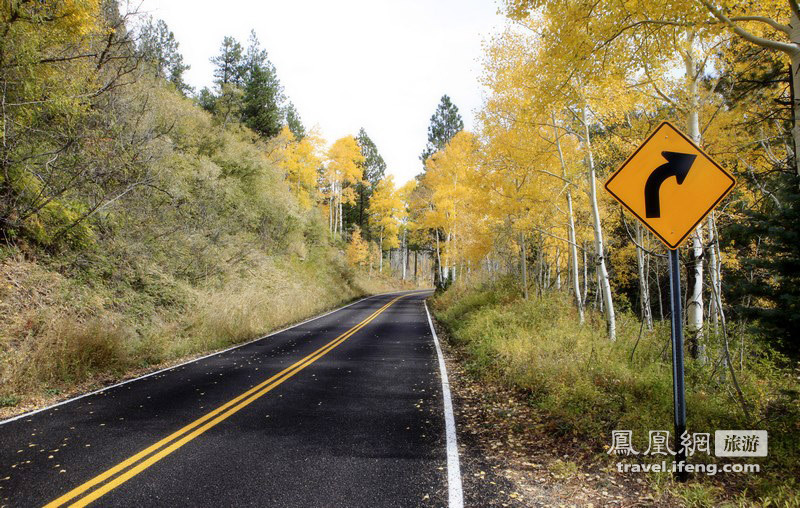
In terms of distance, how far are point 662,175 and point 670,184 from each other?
107 millimetres

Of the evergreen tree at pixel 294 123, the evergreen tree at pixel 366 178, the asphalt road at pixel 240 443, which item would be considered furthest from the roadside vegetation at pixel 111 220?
the evergreen tree at pixel 366 178

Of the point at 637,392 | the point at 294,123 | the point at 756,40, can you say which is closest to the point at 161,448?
Result: the point at 637,392

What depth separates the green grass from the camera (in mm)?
3770

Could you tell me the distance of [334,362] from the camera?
9.61 meters

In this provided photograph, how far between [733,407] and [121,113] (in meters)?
16.7

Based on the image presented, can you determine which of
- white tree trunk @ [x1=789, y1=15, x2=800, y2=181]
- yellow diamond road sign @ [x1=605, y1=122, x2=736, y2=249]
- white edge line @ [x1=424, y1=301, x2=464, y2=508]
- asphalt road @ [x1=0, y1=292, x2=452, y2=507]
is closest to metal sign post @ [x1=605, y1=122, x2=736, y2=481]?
yellow diamond road sign @ [x1=605, y1=122, x2=736, y2=249]

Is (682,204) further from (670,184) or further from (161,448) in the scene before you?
(161,448)

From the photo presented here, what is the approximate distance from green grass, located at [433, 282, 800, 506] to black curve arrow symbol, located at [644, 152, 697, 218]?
2.03 m

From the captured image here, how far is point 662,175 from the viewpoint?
3793 millimetres

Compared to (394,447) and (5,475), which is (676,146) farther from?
(5,475)

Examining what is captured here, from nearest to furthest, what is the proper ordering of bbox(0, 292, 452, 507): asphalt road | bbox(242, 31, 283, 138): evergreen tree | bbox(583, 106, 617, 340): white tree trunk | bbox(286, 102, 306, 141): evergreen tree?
bbox(0, 292, 452, 507): asphalt road < bbox(583, 106, 617, 340): white tree trunk < bbox(242, 31, 283, 138): evergreen tree < bbox(286, 102, 306, 141): evergreen tree

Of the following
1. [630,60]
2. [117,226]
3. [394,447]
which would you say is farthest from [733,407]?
[117,226]

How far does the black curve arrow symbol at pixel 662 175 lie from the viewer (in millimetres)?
3707

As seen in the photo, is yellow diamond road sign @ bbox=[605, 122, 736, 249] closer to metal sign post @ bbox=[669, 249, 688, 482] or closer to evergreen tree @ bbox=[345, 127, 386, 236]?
metal sign post @ bbox=[669, 249, 688, 482]
